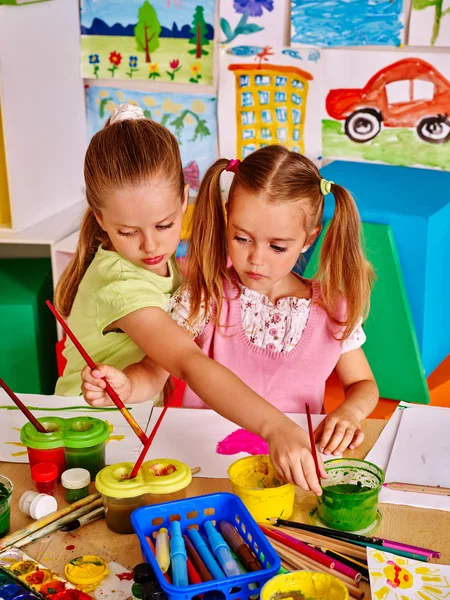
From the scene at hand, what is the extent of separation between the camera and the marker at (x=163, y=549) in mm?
915

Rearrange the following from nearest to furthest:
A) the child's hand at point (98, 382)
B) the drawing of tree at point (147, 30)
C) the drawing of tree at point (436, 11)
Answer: the child's hand at point (98, 382)
the drawing of tree at point (436, 11)
the drawing of tree at point (147, 30)

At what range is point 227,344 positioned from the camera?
5.46 ft

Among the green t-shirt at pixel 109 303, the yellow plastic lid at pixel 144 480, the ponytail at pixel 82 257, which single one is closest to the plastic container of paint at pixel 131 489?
the yellow plastic lid at pixel 144 480

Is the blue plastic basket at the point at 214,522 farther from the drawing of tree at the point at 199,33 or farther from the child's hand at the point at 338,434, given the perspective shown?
the drawing of tree at the point at 199,33

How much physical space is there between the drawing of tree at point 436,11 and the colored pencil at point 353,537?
1.89 m

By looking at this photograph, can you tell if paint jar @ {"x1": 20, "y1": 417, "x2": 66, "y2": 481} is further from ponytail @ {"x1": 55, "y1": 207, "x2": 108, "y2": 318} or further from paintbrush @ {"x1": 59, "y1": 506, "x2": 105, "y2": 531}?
ponytail @ {"x1": 55, "y1": 207, "x2": 108, "y2": 318}

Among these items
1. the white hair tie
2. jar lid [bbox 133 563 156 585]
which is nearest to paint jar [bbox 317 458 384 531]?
jar lid [bbox 133 563 156 585]

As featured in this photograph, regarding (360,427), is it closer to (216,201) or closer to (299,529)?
(299,529)

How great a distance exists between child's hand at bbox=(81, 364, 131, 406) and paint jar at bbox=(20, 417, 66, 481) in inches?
2.6

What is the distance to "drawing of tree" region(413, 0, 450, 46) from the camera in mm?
2480

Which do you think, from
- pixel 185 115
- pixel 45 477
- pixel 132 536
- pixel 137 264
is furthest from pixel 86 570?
pixel 185 115

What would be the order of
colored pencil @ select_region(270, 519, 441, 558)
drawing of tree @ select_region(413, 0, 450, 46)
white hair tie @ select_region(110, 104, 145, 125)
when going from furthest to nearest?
drawing of tree @ select_region(413, 0, 450, 46) < white hair tie @ select_region(110, 104, 145, 125) < colored pencil @ select_region(270, 519, 441, 558)

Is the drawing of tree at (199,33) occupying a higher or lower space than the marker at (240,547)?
higher

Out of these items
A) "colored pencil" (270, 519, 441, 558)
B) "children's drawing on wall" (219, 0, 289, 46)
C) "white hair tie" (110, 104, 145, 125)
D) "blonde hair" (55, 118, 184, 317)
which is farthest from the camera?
"children's drawing on wall" (219, 0, 289, 46)
